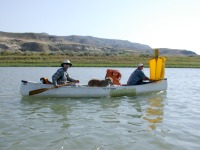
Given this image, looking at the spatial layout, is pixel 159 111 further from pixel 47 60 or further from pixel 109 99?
pixel 47 60

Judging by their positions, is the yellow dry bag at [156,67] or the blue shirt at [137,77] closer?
the blue shirt at [137,77]

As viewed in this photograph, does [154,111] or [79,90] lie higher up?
[79,90]

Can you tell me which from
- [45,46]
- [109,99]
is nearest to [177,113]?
[109,99]

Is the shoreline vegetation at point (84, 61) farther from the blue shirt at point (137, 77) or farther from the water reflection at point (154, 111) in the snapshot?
the water reflection at point (154, 111)

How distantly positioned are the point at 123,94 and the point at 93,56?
50.3 m

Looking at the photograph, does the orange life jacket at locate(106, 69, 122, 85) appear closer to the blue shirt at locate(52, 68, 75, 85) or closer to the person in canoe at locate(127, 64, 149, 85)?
the person in canoe at locate(127, 64, 149, 85)

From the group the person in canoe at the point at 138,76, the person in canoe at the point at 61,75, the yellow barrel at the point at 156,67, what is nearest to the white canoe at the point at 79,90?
the person in canoe at the point at 61,75

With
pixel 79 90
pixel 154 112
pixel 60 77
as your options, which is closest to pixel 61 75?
pixel 60 77

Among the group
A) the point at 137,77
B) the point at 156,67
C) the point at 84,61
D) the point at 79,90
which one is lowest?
the point at 79,90

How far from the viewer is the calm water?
27.3ft

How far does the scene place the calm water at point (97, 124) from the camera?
27.3 feet

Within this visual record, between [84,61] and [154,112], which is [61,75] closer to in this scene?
[154,112]

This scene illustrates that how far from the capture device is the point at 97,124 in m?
10.5

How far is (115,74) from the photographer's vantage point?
61.0ft
